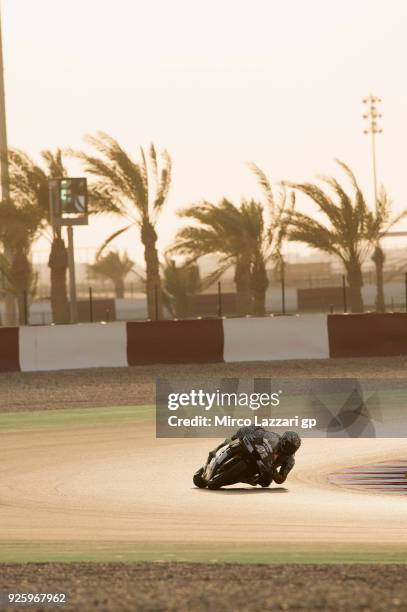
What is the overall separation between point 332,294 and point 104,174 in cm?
3323

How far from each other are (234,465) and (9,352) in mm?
13623

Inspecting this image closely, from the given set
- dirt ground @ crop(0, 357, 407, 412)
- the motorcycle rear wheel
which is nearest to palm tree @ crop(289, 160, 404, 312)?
dirt ground @ crop(0, 357, 407, 412)

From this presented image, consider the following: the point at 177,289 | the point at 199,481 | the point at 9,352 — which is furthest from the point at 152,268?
the point at 199,481

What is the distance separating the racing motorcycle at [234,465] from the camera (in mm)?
11805

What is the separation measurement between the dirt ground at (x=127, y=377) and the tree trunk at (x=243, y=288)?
1840 centimetres

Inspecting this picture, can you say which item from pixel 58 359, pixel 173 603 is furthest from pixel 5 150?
pixel 173 603

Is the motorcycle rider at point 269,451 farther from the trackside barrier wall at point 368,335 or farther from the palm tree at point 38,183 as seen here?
the palm tree at point 38,183

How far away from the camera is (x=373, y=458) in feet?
45.7

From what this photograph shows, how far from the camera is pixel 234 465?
1191cm

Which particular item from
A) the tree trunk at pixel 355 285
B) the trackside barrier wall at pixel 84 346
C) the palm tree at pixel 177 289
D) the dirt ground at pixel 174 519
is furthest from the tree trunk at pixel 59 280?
the dirt ground at pixel 174 519

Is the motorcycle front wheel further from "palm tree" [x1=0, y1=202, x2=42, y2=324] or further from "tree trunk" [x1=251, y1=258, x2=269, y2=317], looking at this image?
"tree trunk" [x1=251, y1=258, x2=269, y2=317]

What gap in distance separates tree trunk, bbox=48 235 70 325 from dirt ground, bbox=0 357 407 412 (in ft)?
50.3

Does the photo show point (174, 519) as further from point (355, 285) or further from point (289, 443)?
point (355, 285)

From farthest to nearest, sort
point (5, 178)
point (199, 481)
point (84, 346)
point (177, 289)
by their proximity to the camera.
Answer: point (177, 289) < point (5, 178) < point (84, 346) < point (199, 481)
